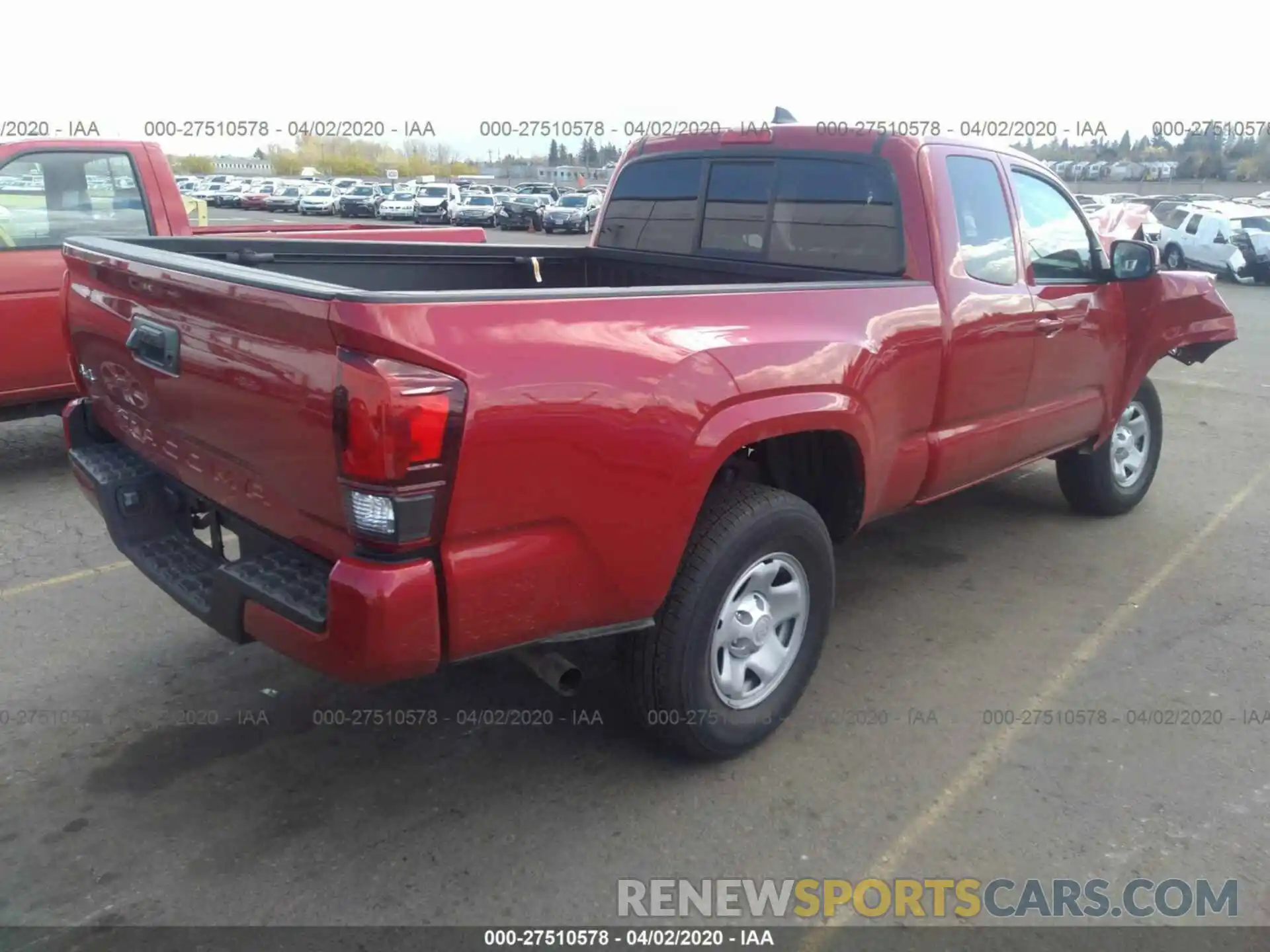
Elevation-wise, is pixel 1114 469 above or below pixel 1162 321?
below

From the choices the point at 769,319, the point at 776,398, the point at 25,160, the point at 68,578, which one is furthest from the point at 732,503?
the point at 25,160

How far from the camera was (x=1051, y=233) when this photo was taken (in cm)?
472

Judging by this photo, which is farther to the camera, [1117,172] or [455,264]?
[1117,172]

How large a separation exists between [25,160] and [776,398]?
5.17m

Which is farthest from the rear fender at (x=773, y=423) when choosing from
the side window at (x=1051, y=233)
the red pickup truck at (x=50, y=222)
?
the red pickup truck at (x=50, y=222)

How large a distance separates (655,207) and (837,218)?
1097 millimetres

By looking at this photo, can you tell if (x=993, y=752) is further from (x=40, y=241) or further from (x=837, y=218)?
(x=40, y=241)

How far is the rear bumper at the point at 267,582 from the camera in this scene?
7.78 feet

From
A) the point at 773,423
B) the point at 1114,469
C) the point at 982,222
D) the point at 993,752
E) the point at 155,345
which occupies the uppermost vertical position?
the point at 982,222

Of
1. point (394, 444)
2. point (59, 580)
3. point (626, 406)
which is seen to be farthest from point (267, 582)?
point (59, 580)

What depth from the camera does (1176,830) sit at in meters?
3.05

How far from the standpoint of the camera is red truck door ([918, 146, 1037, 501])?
13.0 ft

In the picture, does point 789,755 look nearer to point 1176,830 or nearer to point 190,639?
point 1176,830

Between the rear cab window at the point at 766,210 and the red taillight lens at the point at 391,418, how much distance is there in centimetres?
228
